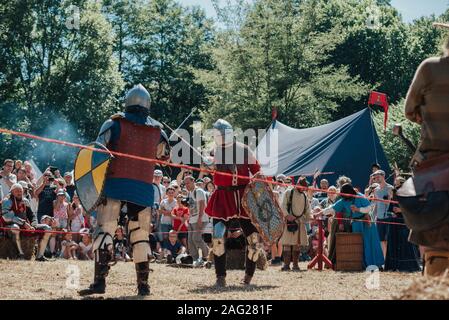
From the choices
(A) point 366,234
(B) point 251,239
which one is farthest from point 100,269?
(A) point 366,234

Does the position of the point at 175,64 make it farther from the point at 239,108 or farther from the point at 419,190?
the point at 419,190

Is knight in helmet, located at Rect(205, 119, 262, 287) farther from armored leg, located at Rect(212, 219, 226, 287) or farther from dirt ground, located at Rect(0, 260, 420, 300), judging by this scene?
dirt ground, located at Rect(0, 260, 420, 300)

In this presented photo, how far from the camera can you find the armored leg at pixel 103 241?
6.65 meters

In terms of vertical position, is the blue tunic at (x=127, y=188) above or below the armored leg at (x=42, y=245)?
above

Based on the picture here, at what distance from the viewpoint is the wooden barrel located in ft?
38.6

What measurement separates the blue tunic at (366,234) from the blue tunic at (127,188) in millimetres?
5552

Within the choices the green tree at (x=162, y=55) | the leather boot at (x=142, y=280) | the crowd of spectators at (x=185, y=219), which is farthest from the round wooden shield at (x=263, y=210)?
the green tree at (x=162, y=55)

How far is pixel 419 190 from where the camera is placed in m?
4.30

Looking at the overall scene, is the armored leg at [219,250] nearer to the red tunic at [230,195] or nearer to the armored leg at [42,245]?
the red tunic at [230,195]

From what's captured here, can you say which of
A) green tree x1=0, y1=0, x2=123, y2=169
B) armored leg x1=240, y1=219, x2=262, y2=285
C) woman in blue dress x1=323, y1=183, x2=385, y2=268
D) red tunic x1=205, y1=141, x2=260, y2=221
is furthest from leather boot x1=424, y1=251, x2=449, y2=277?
green tree x1=0, y1=0, x2=123, y2=169

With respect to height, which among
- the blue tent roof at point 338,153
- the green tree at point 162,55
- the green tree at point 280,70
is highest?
the green tree at point 162,55

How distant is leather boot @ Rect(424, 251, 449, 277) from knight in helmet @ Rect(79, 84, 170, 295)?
122 inches

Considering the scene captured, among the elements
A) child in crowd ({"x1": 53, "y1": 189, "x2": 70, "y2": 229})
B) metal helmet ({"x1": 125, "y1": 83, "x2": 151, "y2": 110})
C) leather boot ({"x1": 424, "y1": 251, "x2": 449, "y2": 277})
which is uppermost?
metal helmet ({"x1": 125, "y1": 83, "x2": 151, "y2": 110})
